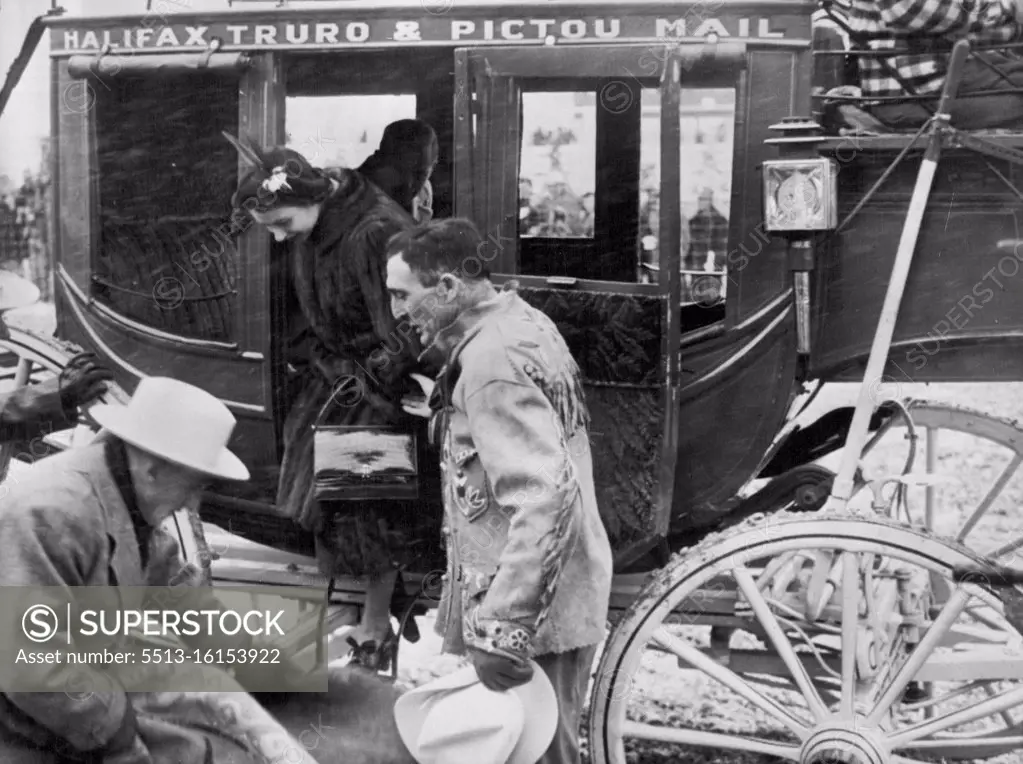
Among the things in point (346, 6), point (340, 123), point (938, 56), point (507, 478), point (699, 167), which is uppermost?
point (346, 6)

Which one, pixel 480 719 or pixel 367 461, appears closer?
pixel 480 719

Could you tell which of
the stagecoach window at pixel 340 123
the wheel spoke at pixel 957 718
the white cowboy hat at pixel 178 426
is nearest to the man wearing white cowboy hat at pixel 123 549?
the white cowboy hat at pixel 178 426

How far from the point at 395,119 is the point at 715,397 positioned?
980mm

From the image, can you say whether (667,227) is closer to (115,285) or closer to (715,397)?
(715,397)

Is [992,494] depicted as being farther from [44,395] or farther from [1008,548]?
[44,395]

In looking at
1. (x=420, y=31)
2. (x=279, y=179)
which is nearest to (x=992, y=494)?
(x=420, y=31)

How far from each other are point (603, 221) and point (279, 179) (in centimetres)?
76

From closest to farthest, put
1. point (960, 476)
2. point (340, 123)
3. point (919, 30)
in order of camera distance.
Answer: point (919, 30)
point (340, 123)
point (960, 476)

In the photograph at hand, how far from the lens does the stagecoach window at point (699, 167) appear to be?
290 cm

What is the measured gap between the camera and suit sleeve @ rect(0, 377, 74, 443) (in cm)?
315

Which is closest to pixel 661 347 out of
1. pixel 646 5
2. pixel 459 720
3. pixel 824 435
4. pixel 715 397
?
pixel 715 397

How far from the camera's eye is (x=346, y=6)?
2.91m

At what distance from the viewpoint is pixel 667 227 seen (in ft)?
9.35

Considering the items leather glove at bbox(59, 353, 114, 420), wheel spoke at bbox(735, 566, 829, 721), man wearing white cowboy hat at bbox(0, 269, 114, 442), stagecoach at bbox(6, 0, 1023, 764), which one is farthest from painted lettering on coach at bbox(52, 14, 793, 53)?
wheel spoke at bbox(735, 566, 829, 721)
